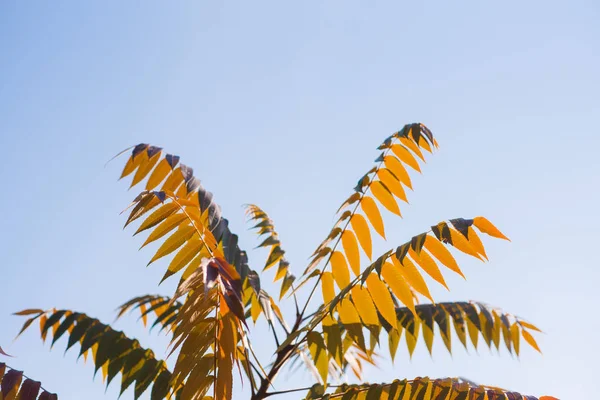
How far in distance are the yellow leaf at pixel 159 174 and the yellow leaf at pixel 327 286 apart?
2.95ft

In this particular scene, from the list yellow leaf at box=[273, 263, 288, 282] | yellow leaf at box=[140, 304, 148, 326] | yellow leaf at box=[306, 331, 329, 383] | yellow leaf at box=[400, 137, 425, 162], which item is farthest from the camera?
yellow leaf at box=[140, 304, 148, 326]

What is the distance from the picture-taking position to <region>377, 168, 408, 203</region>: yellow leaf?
9.45 feet

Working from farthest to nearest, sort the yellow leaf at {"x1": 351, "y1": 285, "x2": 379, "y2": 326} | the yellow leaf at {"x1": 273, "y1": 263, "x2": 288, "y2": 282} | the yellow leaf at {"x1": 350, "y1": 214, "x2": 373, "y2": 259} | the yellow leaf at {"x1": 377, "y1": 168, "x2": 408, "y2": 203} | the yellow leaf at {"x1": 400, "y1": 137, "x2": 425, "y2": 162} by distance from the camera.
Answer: the yellow leaf at {"x1": 273, "y1": 263, "x2": 288, "y2": 282} → the yellow leaf at {"x1": 400, "y1": 137, "x2": 425, "y2": 162} → the yellow leaf at {"x1": 377, "y1": 168, "x2": 408, "y2": 203} → the yellow leaf at {"x1": 350, "y1": 214, "x2": 373, "y2": 259} → the yellow leaf at {"x1": 351, "y1": 285, "x2": 379, "y2": 326}

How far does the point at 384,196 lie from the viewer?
9.43 ft

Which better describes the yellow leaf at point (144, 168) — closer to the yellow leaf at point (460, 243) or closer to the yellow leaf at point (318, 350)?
the yellow leaf at point (318, 350)

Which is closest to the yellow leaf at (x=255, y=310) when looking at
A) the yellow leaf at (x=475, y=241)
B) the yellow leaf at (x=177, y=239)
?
the yellow leaf at (x=177, y=239)

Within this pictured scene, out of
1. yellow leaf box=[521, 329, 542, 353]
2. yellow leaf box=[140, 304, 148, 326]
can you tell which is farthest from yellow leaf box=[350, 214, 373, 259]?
yellow leaf box=[140, 304, 148, 326]

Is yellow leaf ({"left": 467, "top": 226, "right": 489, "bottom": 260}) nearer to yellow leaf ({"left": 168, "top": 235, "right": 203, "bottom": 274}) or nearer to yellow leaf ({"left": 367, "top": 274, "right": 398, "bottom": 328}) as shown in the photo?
yellow leaf ({"left": 367, "top": 274, "right": 398, "bottom": 328})

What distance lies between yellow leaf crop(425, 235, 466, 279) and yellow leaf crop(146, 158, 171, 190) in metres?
1.30

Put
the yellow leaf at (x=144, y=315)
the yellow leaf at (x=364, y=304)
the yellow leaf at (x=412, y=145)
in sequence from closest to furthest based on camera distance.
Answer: the yellow leaf at (x=364, y=304) → the yellow leaf at (x=412, y=145) → the yellow leaf at (x=144, y=315)

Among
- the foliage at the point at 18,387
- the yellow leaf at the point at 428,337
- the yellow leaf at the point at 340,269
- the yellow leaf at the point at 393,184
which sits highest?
the yellow leaf at the point at 393,184

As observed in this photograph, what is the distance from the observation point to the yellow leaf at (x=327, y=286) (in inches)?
111

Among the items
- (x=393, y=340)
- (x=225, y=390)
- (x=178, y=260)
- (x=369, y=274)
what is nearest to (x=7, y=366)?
(x=178, y=260)

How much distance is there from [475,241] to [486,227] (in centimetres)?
7
